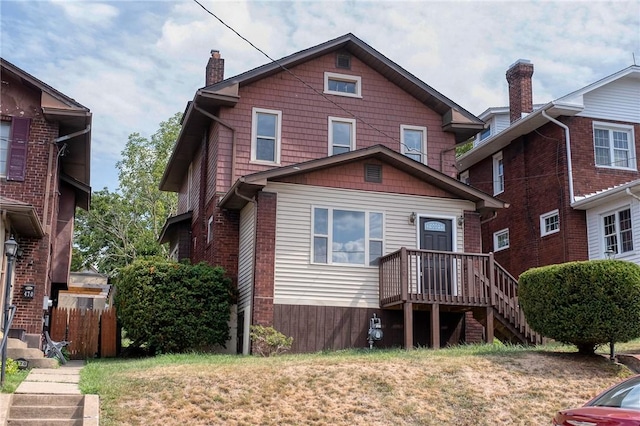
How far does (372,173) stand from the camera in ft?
60.0

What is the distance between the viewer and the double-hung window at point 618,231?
2175 cm

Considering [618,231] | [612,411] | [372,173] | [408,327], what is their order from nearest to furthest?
[612,411] → [408,327] → [372,173] → [618,231]

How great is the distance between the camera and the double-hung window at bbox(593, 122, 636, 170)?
24031mm

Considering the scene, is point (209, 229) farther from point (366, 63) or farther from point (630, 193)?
point (630, 193)

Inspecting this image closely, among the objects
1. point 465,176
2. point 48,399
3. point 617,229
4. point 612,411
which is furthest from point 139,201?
point 612,411

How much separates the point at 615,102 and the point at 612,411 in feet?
62.2

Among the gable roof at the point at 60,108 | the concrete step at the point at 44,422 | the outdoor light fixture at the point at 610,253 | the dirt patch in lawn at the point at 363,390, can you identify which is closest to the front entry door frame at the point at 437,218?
the outdoor light fixture at the point at 610,253

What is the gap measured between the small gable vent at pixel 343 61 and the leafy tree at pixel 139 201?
21.5 metres

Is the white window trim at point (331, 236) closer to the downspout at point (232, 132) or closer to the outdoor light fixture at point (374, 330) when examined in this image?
the outdoor light fixture at point (374, 330)

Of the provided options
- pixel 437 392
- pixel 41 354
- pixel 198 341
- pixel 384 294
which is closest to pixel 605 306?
pixel 437 392

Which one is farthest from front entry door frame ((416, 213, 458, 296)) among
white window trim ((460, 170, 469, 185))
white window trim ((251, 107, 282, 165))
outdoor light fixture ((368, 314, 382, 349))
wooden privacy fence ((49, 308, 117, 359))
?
white window trim ((460, 170, 469, 185))

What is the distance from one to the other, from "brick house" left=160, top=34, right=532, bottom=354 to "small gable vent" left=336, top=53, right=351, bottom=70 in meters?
0.03

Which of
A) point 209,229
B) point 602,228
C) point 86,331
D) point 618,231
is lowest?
point 86,331

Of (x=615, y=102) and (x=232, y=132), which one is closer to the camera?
(x=232, y=132)
